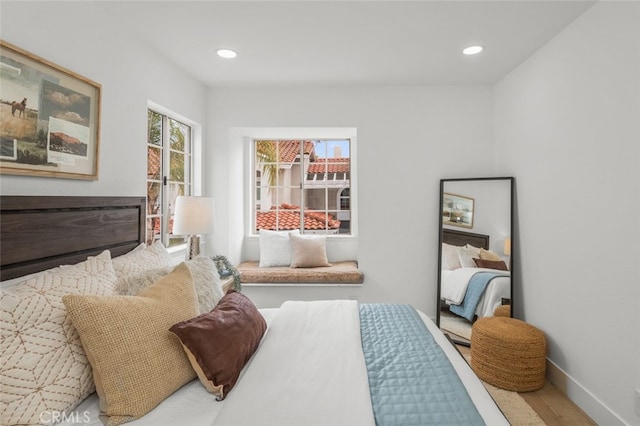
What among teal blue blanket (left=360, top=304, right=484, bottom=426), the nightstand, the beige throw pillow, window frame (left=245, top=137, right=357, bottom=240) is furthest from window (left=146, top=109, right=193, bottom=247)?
the beige throw pillow

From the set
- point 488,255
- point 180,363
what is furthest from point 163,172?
point 488,255

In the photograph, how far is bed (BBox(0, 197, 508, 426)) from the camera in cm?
105

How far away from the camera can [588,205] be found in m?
2.11

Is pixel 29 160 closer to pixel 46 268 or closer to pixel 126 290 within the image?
pixel 46 268

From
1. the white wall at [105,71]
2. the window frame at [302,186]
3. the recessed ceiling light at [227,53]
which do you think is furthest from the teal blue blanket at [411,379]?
the window frame at [302,186]

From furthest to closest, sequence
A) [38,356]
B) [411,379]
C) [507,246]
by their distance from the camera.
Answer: [507,246] → [411,379] → [38,356]

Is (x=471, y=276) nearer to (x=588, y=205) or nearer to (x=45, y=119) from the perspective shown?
(x=588, y=205)

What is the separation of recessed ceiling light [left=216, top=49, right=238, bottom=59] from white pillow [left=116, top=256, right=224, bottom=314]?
1.65 m

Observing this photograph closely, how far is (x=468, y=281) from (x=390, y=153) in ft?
4.80

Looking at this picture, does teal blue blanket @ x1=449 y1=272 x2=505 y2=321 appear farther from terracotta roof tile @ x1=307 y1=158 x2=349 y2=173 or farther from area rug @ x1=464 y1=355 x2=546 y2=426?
terracotta roof tile @ x1=307 y1=158 x2=349 y2=173

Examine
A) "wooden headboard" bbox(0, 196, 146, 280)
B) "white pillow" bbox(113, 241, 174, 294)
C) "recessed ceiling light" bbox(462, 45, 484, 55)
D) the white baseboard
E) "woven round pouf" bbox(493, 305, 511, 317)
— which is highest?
"recessed ceiling light" bbox(462, 45, 484, 55)

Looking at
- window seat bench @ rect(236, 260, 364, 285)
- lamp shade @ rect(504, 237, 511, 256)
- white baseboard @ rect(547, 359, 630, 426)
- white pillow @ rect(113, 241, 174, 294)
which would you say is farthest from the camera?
window seat bench @ rect(236, 260, 364, 285)

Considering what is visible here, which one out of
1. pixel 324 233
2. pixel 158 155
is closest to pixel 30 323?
pixel 158 155

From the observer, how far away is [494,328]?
2535 millimetres
